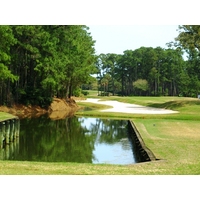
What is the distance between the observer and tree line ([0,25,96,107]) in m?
31.2

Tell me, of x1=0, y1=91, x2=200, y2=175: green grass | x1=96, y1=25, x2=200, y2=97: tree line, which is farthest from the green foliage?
x1=0, y1=91, x2=200, y2=175: green grass

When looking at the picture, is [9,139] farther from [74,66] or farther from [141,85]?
[141,85]

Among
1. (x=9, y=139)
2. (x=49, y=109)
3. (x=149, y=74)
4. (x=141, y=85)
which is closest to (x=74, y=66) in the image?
(x=49, y=109)

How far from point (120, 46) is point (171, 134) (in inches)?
176

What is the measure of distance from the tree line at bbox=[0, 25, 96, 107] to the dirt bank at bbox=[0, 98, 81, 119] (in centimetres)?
55

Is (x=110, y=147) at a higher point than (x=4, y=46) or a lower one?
lower

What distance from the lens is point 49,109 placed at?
3656 cm

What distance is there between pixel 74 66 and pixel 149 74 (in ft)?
60.4

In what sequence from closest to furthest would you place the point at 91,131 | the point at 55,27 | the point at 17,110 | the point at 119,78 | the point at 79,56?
the point at 91,131 < the point at 17,110 < the point at 55,27 < the point at 79,56 < the point at 119,78

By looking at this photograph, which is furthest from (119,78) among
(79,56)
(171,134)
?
(171,134)

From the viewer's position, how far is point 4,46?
27328 mm

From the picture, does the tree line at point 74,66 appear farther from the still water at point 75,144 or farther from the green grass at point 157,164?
the green grass at point 157,164

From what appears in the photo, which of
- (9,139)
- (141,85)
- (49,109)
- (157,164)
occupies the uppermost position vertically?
(141,85)
